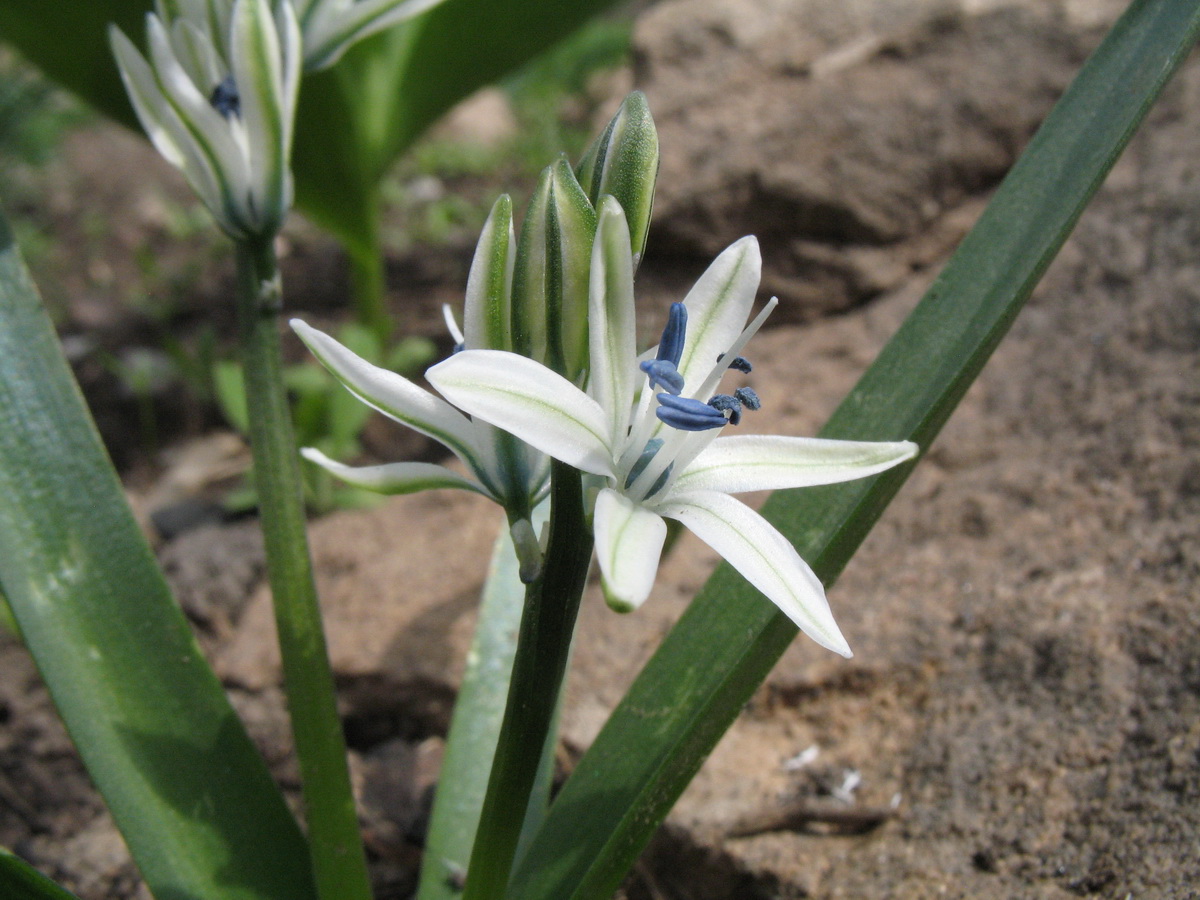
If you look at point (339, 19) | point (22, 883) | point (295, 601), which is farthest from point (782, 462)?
point (339, 19)

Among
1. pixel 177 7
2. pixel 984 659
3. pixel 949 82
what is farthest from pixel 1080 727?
pixel 949 82

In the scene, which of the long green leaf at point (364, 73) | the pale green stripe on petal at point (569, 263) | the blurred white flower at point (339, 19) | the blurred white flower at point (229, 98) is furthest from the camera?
the long green leaf at point (364, 73)

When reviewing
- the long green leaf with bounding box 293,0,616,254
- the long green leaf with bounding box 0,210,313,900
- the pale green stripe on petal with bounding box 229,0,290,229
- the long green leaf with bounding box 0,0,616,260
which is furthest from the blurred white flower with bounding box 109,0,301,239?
the long green leaf with bounding box 293,0,616,254

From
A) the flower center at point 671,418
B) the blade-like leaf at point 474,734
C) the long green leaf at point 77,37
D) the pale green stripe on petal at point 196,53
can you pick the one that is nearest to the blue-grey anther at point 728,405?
the flower center at point 671,418

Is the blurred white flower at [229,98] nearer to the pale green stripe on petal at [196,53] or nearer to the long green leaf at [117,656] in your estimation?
the pale green stripe on petal at [196,53]

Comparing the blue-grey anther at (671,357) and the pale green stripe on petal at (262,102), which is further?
the pale green stripe on petal at (262,102)
